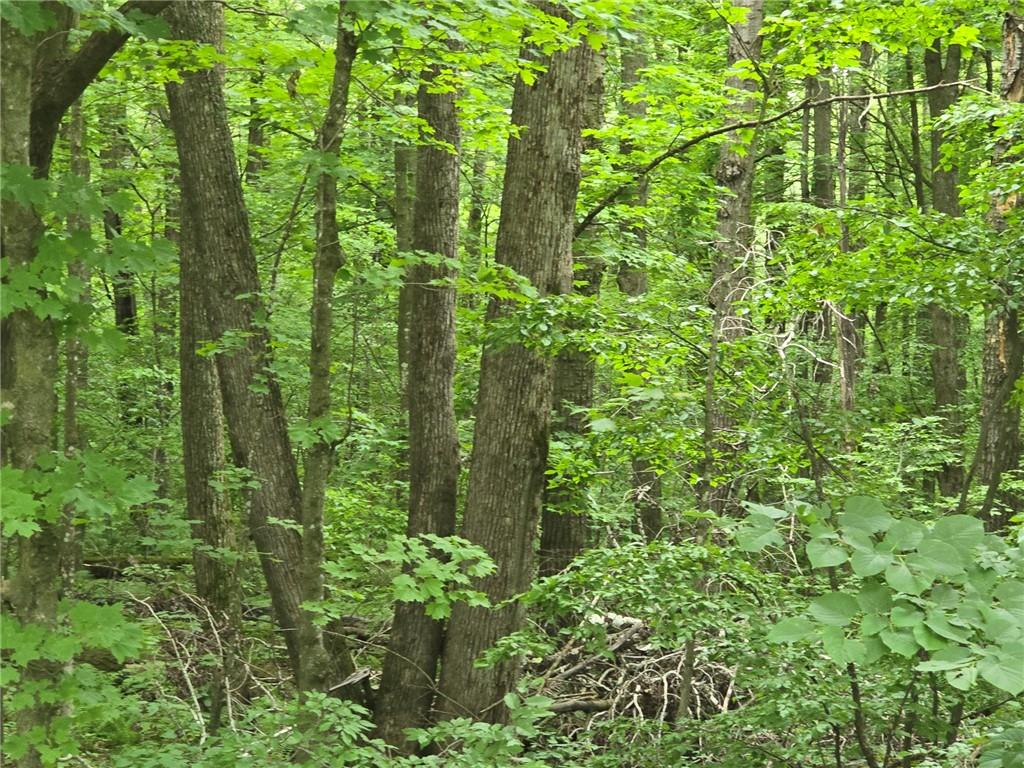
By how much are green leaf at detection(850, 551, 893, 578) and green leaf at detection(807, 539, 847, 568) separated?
0.13 feet

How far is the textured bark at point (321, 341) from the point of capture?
13.4 feet

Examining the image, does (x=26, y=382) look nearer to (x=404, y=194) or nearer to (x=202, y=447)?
(x=202, y=447)

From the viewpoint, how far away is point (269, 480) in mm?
6824

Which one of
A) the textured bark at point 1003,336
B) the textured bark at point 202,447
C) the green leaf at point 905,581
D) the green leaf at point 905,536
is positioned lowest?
the textured bark at point 202,447

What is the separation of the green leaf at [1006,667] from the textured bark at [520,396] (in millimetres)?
4463

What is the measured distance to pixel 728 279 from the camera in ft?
20.5

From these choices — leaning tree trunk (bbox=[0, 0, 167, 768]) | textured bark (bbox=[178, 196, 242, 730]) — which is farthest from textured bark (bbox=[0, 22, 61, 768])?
textured bark (bbox=[178, 196, 242, 730])

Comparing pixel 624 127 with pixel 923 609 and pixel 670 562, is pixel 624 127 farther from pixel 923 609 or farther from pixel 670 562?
pixel 923 609

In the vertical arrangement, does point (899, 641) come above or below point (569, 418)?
above

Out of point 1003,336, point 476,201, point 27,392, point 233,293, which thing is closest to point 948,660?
point 27,392

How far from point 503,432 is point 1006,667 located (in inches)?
180

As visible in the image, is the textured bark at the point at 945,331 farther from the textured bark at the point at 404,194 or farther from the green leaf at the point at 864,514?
the green leaf at the point at 864,514

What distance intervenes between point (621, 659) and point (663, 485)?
1573mm

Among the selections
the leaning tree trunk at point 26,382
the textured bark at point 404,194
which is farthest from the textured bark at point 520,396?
the leaning tree trunk at point 26,382
